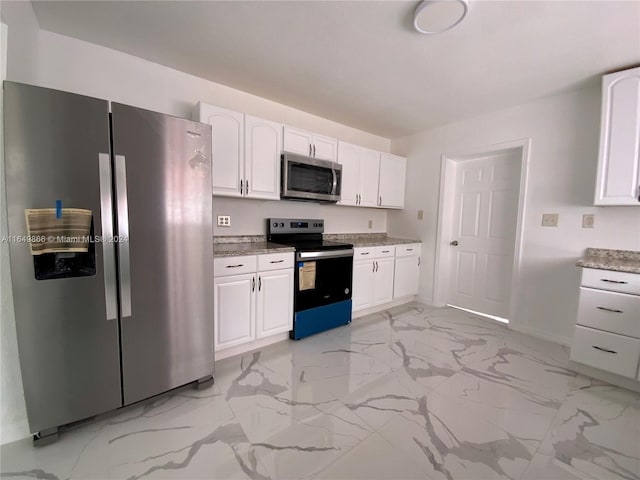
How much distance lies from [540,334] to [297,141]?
126 inches

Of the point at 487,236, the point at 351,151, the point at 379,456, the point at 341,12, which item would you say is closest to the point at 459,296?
the point at 487,236

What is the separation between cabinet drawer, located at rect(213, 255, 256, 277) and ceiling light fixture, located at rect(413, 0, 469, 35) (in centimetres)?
196

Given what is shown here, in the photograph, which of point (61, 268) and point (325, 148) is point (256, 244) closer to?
point (325, 148)

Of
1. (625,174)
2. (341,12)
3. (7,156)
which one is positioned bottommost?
(7,156)

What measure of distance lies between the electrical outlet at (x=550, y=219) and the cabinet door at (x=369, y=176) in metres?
1.77

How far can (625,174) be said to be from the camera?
6.63 feet

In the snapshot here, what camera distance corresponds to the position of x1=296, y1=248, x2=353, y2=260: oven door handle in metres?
2.46

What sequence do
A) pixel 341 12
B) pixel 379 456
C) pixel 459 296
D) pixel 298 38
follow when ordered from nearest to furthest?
1. pixel 379 456
2. pixel 341 12
3. pixel 298 38
4. pixel 459 296

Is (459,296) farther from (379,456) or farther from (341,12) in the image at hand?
(341,12)

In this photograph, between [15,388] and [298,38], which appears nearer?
[15,388]

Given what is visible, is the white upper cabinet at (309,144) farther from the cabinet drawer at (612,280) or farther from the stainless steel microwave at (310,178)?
the cabinet drawer at (612,280)

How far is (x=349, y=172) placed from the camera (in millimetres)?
3164

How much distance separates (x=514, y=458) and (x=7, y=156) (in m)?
2.84

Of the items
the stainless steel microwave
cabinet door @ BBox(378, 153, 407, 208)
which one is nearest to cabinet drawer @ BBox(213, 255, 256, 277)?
the stainless steel microwave
